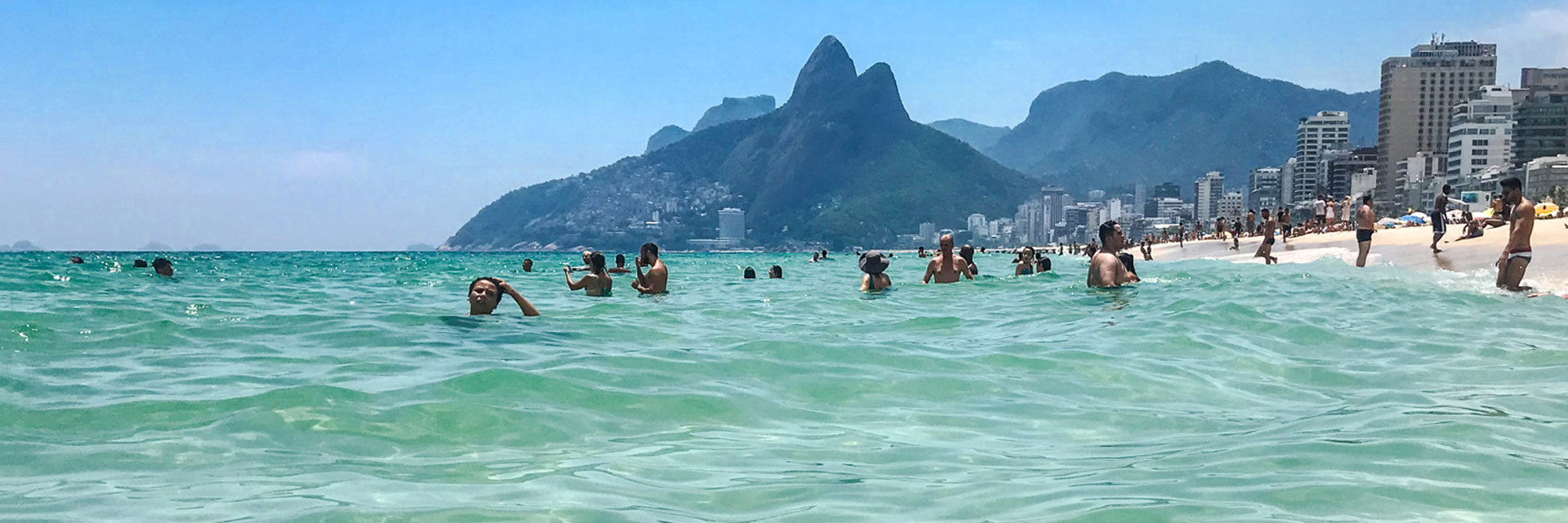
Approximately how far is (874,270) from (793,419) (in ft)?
37.6

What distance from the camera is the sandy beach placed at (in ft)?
66.8

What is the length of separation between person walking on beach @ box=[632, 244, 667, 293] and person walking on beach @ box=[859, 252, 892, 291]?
338 cm

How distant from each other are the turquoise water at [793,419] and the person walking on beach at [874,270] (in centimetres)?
508

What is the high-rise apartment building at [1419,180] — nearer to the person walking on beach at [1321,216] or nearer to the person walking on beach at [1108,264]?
the person walking on beach at [1321,216]

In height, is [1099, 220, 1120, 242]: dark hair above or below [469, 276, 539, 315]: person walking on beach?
above

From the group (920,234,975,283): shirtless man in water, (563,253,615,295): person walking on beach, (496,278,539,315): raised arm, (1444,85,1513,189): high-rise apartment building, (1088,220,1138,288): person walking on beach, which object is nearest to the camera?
(496,278,539,315): raised arm

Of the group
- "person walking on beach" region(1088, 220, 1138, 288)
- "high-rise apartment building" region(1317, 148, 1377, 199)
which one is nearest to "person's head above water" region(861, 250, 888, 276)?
"person walking on beach" region(1088, 220, 1138, 288)

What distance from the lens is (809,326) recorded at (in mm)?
11258

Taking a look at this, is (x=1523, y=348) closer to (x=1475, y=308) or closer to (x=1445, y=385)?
(x=1445, y=385)

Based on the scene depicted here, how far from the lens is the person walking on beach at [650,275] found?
17.4 meters

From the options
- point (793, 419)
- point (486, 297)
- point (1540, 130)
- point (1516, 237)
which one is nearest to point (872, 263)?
point (486, 297)

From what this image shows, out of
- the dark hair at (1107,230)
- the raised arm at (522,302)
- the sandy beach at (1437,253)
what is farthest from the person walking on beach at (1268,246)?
the raised arm at (522,302)

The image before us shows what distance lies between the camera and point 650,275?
1744 centimetres

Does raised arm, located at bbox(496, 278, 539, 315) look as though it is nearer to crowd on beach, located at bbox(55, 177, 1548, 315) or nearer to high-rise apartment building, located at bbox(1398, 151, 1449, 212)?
crowd on beach, located at bbox(55, 177, 1548, 315)
